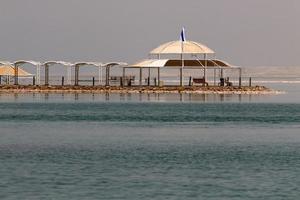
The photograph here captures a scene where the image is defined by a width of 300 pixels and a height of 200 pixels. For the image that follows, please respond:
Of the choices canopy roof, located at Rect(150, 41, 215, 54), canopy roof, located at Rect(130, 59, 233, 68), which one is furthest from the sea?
canopy roof, located at Rect(150, 41, 215, 54)

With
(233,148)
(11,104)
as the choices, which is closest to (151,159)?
(233,148)

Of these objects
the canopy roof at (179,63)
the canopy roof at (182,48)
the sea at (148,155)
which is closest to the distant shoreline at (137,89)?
the canopy roof at (179,63)

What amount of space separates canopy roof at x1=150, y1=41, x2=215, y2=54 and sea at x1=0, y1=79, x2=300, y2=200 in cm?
4382

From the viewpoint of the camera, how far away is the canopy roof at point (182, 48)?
145 metres

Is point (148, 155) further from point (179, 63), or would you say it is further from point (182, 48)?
point (182, 48)

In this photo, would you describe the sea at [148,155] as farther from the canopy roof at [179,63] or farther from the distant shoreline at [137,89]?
the distant shoreline at [137,89]

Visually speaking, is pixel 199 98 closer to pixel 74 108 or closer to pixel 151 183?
pixel 74 108

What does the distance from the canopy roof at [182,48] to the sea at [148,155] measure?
43.8m

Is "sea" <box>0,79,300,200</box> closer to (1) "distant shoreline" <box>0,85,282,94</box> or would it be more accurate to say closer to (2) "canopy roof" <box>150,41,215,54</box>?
(1) "distant shoreline" <box>0,85,282,94</box>

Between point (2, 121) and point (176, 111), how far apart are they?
80.6ft

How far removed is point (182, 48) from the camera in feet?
480

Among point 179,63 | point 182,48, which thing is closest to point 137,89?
point 179,63

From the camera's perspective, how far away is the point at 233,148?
198 ft

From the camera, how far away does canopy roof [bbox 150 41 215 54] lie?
477 ft
